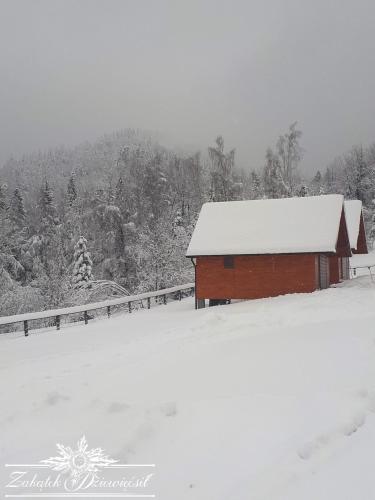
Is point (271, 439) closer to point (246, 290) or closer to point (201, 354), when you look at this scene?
point (201, 354)

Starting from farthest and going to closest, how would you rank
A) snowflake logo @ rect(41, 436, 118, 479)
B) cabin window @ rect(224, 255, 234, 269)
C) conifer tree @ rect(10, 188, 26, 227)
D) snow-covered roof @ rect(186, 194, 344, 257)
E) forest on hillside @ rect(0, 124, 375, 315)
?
conifer tree @ rect(10, 188, 26, 227) → forest on hillside @ rect(0, 124, 375, 315) → cabin window @ rect(224, 255, 234, 269) → snow-covered roof @ rect(186, 194, 344, 257) → snowflake logo @ rect(41, 436, 118, 479)

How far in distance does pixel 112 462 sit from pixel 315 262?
58.3 ft

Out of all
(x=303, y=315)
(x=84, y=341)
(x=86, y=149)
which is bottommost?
(x=84, y=341)

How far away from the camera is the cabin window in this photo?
21547 mm

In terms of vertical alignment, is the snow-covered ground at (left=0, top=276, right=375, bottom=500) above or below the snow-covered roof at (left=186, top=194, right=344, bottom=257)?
below

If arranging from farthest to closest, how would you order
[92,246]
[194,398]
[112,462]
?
[92,246] → [194,398] → [112,462]

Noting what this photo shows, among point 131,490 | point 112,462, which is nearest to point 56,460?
point 112,462

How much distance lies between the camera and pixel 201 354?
819 centimetres

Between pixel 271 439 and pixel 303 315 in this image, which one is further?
pixel 303 315

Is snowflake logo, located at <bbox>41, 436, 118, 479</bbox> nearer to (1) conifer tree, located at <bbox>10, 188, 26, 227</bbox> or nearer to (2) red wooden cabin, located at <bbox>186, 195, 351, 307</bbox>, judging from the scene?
(2) red wooden cabin, located at <bbox>186, 195, 351, 307</bbox>

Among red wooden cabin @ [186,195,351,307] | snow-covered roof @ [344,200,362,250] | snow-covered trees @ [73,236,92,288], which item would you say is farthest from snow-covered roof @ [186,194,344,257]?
snow-covered trees @ [73,236,92,288]

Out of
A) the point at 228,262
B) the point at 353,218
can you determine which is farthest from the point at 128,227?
the point at 353,218

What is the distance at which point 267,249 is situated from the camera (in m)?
A: 20.7

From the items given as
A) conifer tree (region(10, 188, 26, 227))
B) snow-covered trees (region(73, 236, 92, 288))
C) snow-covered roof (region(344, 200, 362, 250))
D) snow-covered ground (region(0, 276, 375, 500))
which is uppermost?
conifer tree (region(10, 188, 26, 227))
